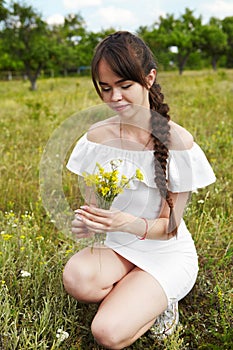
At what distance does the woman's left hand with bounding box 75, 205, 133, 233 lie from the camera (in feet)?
5.20

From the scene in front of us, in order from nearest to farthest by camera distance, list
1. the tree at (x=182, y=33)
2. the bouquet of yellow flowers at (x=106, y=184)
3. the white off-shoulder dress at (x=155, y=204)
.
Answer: the bouquet of yellow flowers at (x=106, y=184) → the white off-shoulder dress at (x=155, y=204) → the tree at (x=182, y=33)

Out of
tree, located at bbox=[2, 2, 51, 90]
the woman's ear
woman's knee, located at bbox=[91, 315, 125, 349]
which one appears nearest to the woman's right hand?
woman's knee, located at bbox=[91, 315, 125, 349]

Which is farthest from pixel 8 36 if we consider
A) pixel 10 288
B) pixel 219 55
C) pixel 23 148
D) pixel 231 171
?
pixel 219 55

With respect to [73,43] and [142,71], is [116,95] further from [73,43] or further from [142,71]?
[73,43]

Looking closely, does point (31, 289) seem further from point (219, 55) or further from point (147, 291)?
point (219, 55)

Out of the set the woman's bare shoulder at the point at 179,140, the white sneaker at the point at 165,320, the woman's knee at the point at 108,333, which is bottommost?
the white sneaker at the point at 165,320

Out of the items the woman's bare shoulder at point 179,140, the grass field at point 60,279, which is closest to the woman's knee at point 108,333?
the grass field at point 60,279

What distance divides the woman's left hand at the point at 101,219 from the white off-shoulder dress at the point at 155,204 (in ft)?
0.50

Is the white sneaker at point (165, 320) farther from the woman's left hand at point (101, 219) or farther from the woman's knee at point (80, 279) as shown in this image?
the woman's left hand at point (101, 219)

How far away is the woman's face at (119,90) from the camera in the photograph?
1.70 meters

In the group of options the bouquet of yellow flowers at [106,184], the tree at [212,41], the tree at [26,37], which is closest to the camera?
the bouquet of yellow flowers at [106,184]

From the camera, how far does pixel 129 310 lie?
1.63 meters

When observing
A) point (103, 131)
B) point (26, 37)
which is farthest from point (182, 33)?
point (103, 131)

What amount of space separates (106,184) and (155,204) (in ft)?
1.14
